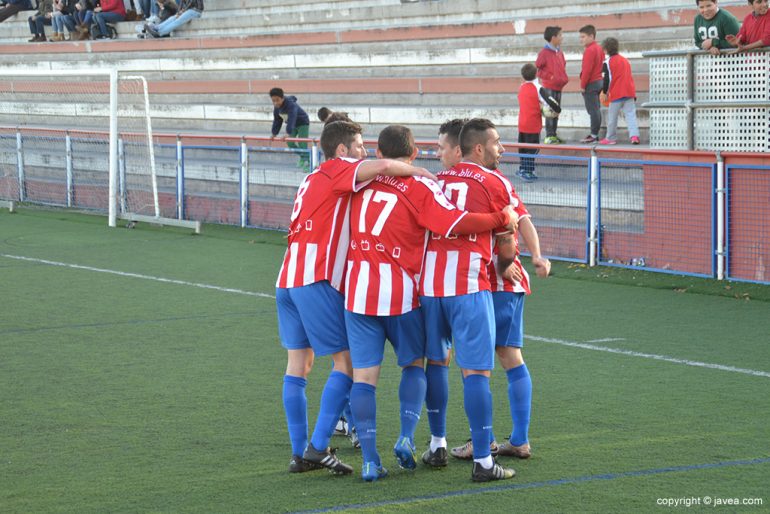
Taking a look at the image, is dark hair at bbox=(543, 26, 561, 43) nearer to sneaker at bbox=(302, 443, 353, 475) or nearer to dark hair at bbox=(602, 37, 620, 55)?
dark hair at bbox=(602, 37, 620, 55)

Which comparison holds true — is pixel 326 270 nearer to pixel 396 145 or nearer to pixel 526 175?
pixel 396 145

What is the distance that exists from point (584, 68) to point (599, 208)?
3.82 metres

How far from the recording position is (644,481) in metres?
5.48

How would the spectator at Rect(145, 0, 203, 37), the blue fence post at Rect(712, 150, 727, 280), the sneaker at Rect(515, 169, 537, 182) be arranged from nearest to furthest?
the blue fence post at Rect(712, 150, 727, 280) < the sneaker at Rect(515, 169, 537, 182) < the spectator at Rect(145, 0, 203, 37)

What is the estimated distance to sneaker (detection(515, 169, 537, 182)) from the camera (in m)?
13.7

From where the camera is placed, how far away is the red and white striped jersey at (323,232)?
5660 mm

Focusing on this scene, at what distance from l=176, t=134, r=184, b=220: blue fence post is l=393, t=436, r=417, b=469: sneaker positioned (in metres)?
13.1

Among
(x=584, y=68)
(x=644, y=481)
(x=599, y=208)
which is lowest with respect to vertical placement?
(x=644, y=481)

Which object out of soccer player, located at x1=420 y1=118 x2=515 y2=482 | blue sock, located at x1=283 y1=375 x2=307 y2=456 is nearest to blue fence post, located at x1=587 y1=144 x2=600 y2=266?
soccer player, located at x1=420 y1=118 x2=515 y2=482

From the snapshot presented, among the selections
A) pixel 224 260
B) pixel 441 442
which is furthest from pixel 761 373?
pixel 224 260

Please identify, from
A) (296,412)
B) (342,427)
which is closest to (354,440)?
(342,427)

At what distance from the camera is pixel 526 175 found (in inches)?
542

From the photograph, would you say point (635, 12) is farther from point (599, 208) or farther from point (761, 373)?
point (761, 373)

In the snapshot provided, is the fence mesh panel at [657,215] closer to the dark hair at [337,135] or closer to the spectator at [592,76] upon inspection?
the spectator at [592,76]
